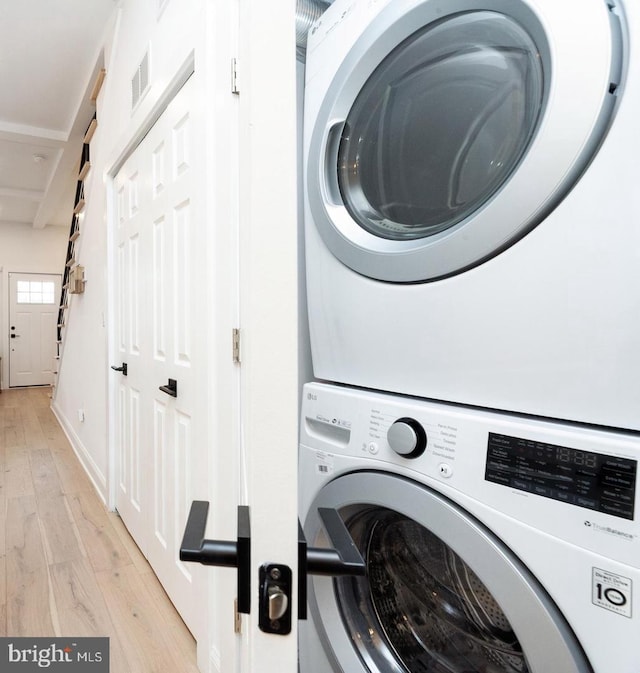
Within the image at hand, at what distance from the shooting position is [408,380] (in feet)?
2.59

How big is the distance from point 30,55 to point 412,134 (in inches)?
126

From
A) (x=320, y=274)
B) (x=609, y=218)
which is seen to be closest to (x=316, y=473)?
(x=320, y=274)

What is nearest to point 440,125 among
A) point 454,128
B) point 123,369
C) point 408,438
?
point 454,128

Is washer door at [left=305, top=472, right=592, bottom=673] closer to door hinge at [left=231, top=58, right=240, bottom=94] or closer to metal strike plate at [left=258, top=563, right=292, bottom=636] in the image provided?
metal strike plate at [left=258, top=563, right=292, bottom=636]

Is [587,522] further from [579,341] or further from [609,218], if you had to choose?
[609,218]

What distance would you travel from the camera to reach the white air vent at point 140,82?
5.70ft

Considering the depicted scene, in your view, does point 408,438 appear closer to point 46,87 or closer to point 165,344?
point 165,344

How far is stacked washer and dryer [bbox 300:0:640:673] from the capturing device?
54 centimetres

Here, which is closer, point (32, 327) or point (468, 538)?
point (468, 538)

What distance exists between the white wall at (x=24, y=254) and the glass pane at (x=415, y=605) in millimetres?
7688

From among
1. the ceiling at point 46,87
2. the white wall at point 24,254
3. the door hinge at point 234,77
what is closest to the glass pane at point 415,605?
the door hinge at point 234,77

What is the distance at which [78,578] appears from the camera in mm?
1729

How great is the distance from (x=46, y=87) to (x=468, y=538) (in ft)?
13.1

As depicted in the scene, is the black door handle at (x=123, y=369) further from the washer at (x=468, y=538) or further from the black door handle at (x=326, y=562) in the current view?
the black door handle at (x=326, y=562)
